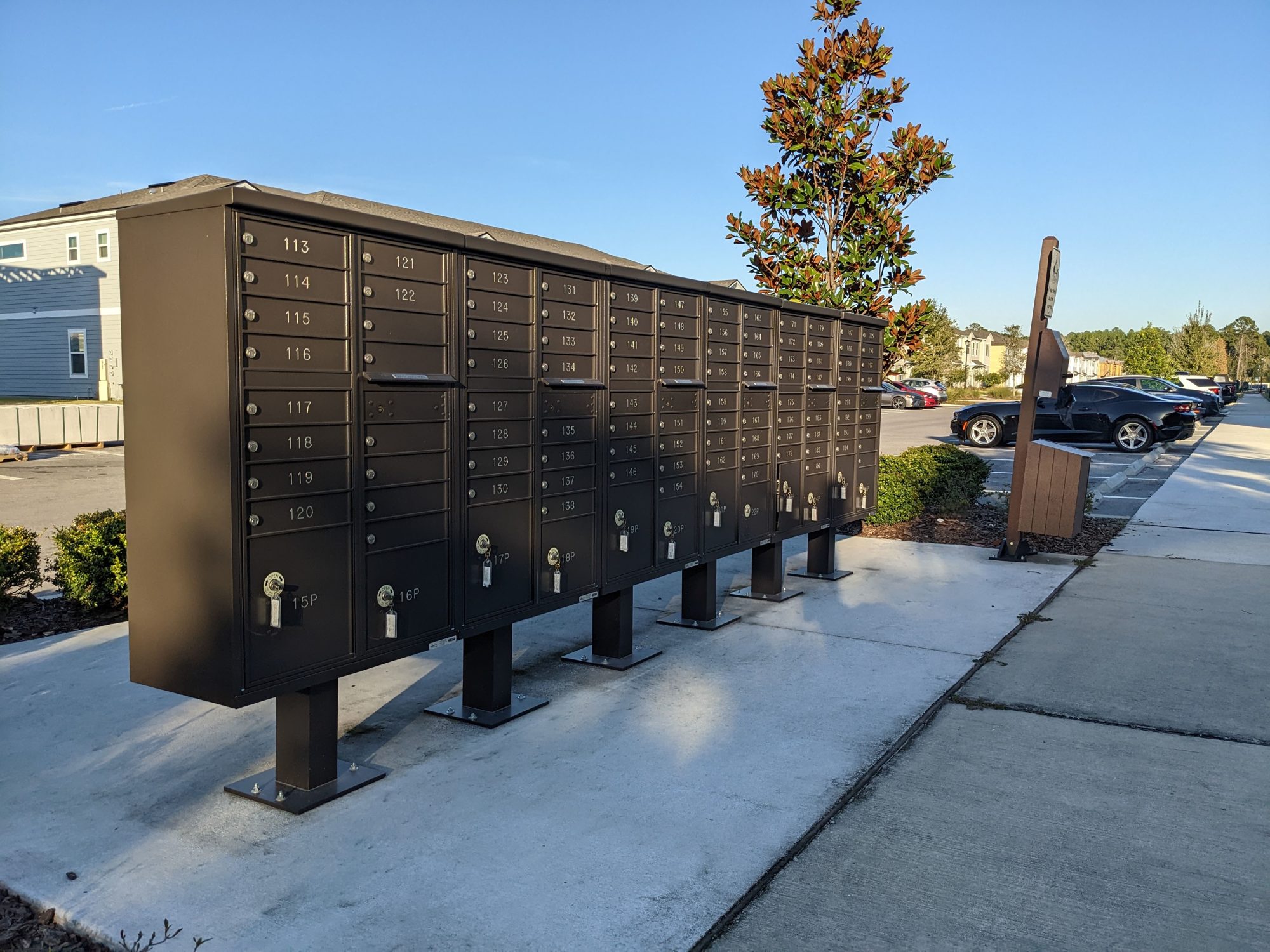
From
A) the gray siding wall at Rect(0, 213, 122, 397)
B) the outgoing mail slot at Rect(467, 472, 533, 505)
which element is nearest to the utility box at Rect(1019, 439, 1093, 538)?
the outgoing mail slot at Rect(467, 472, 533, 505)

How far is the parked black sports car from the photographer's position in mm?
21078

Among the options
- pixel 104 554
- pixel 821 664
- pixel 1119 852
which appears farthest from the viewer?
pixel 104 554

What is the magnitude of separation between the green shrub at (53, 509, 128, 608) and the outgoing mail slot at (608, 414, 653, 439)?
346cm

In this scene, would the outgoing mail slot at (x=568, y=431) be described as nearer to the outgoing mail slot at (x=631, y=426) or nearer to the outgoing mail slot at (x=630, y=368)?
the outgoing mail slot at (x=631, y=426)

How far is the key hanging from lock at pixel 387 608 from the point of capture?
400 cm

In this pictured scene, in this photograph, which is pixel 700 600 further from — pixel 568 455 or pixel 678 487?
pixel 568 455

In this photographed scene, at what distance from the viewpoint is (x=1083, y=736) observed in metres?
4.69

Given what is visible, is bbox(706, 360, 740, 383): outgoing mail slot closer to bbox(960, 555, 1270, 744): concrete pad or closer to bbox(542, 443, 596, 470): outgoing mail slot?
bbox(542, 443, 596, 470): outgoing mail slot

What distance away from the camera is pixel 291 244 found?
353 cm

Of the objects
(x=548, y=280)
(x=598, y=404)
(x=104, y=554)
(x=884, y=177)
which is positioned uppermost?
(x=884, y=177)

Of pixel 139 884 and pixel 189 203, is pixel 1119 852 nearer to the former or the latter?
pixel 139 884

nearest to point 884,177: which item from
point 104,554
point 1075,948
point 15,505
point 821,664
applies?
point 821,664

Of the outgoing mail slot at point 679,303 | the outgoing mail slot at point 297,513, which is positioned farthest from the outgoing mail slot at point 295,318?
the outgoing mail slot at point 679,303

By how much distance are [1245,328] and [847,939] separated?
455 ft
